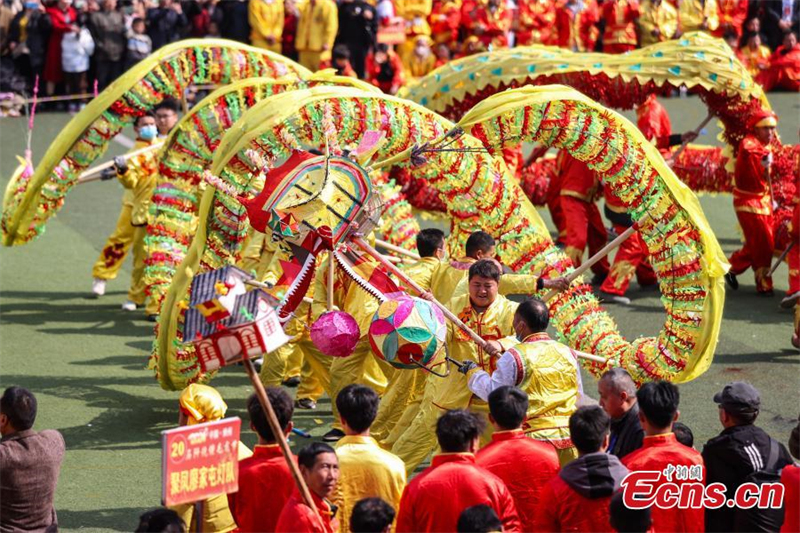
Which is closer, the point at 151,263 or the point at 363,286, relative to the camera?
the point at 363,286

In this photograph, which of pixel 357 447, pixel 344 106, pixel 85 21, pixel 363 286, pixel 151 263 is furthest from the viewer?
pixel 85 21

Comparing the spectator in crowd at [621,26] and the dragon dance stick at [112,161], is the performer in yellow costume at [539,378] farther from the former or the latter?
the spectator in crowd at [621,26]

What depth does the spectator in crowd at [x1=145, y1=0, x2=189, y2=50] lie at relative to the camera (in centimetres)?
1912

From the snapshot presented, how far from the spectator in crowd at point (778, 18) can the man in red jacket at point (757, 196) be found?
963cm

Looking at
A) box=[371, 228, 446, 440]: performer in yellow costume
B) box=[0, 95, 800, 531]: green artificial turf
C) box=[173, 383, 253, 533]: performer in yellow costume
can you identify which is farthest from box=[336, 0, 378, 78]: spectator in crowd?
box=[173, 383, 253, 533]: performer in yellow costume

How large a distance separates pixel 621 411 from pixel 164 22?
14318 mm

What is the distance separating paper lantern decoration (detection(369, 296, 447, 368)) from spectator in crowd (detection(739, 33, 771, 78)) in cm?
1407

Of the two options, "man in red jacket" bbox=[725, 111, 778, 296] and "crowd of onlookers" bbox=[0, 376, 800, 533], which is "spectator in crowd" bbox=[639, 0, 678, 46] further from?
"crowd of onlookers" bbox=[0, 376, 800, 533]

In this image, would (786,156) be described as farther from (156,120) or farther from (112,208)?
(112,208)

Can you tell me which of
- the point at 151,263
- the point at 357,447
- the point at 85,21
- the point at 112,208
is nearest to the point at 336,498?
the point at 357,447

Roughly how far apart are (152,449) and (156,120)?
12.4 feet

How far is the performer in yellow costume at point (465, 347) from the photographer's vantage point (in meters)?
6.95

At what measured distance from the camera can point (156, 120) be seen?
36.3 feet

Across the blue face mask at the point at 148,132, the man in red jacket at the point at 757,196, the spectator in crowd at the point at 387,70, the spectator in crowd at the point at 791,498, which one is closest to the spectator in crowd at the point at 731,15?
the spectator in crowd at the point at 387,70
